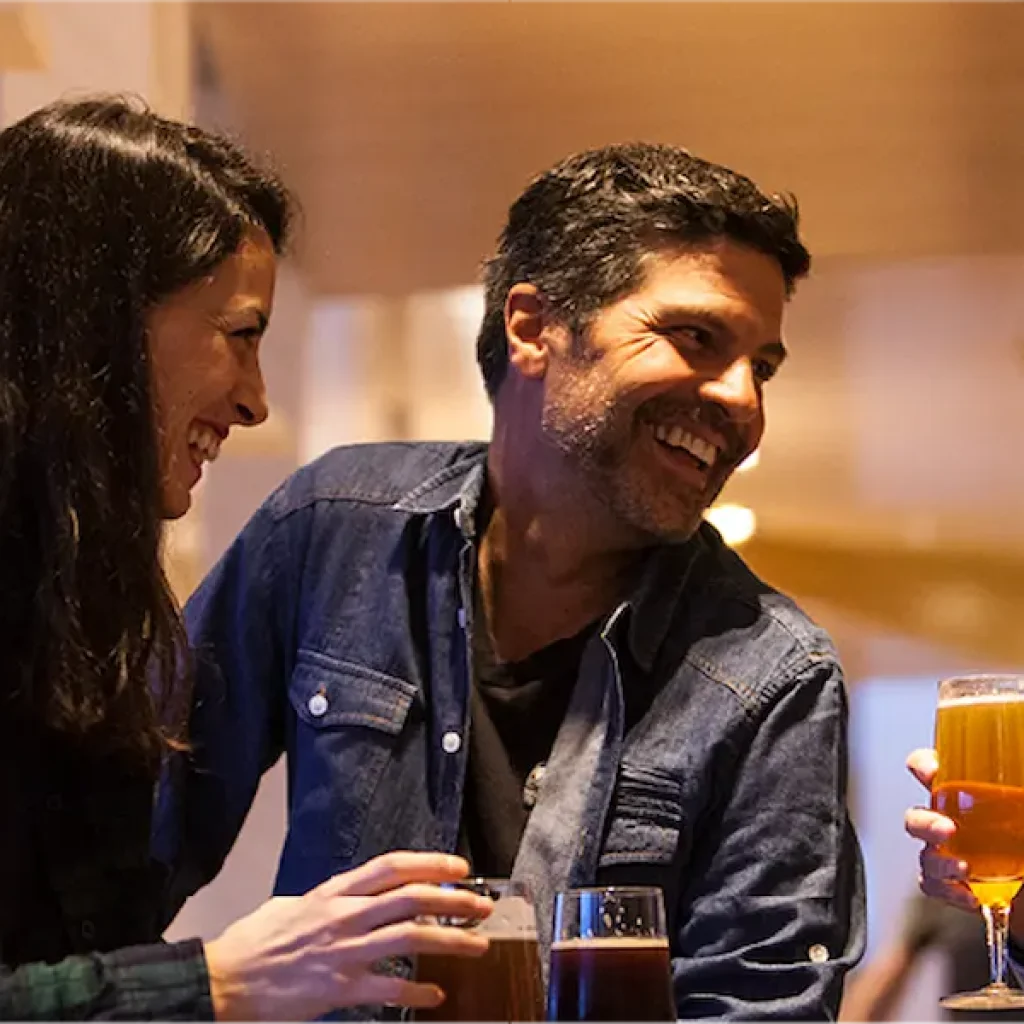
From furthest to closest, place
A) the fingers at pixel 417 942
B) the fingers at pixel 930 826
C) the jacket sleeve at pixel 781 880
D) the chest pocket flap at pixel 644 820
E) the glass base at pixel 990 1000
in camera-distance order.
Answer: the chest pocket flap at pixel 644 820 < the jacket sleeve at pixel 781 880 < the fingers at pixel 930 826 < the glass base at pixel 990 1000 < the fingers at pixel 417 942

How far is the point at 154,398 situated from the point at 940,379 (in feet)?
6.87

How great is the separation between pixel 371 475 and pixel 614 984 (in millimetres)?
914

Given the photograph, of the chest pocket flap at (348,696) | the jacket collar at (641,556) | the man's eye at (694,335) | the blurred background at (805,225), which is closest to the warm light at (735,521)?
the blurred background at (805,225)

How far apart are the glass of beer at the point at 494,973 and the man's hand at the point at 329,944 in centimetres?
1

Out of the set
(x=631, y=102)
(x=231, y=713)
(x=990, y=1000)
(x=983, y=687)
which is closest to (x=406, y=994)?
(x=990, y=1000)

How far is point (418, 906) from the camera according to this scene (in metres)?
1.00

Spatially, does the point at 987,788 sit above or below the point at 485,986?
above

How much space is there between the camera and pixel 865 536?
315cm

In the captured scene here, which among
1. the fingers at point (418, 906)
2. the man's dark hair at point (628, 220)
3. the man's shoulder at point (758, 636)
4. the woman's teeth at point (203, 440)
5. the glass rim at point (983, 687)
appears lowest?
the fingers at point (418, 906)

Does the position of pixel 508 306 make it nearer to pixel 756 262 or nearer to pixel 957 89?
pixel 756 262

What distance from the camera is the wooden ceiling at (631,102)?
2.80m

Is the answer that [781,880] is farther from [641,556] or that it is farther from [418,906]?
[418,906]

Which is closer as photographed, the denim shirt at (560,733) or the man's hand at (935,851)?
the man's hand at (935,851)

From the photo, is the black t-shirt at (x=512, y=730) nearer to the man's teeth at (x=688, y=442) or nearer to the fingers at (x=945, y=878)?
the man's teeth at (x=688, y=442)
